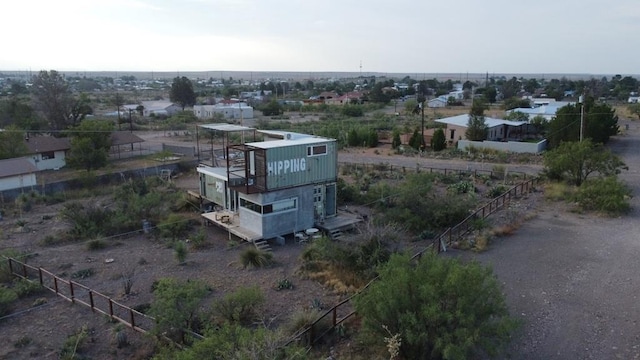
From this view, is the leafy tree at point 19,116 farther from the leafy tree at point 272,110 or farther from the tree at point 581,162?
the tree at point 581,162

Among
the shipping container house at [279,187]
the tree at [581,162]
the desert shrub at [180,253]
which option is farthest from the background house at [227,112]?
the desert shrub at [180,253]

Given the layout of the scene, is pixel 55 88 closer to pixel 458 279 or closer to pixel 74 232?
pixel 74 232

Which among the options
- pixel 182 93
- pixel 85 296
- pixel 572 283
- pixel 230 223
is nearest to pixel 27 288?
pixel 85 296

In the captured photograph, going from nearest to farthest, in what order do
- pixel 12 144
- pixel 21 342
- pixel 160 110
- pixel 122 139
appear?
pixel 21 342 < pixel 12 144 < pixel 122 139 < pixel 160 110

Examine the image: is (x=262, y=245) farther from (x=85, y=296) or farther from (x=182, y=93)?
(x=182, y=93)

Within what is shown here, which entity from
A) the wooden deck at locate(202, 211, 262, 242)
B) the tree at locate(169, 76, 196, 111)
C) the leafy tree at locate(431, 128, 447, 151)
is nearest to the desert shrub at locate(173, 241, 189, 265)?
the wooden deck at locate(202, 211, 262, 242)

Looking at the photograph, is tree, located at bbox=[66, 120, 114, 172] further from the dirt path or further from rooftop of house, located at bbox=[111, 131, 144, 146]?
the dirt path
